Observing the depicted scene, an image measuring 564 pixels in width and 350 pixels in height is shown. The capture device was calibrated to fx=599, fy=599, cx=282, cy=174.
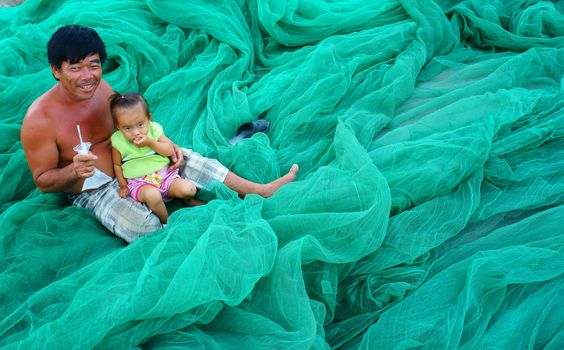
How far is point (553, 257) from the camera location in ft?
7.36

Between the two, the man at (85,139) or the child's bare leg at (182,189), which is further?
the child's bare leg at (182,189)

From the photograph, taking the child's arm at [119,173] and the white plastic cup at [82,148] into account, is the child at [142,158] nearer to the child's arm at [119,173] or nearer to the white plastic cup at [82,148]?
the child's arm at [119,173]

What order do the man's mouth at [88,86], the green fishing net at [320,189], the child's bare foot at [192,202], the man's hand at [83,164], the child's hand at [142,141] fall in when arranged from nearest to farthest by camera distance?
the green fishing net at [320,189] → the man's hand at [83,164] → the man's mouth at [88,86] → the child's hand at [142,141] → the child's bare foot at [192,202]

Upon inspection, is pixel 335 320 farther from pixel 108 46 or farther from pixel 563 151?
pixel 108 46

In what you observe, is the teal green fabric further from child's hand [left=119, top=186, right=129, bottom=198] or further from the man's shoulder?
the man's shoulder

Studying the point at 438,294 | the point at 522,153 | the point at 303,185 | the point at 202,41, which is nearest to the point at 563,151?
the point at 522,153

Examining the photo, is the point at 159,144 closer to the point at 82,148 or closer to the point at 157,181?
the point at 157,181

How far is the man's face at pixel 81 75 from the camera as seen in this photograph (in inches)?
101

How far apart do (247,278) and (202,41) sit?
2155mm

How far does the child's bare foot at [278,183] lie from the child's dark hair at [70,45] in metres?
1.02

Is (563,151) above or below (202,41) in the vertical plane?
below

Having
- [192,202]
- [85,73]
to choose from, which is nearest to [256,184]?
[192,202]

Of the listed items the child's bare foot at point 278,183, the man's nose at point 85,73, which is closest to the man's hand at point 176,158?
the child's bare foot at point 278,183

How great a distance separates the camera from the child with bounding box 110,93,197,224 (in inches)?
106
